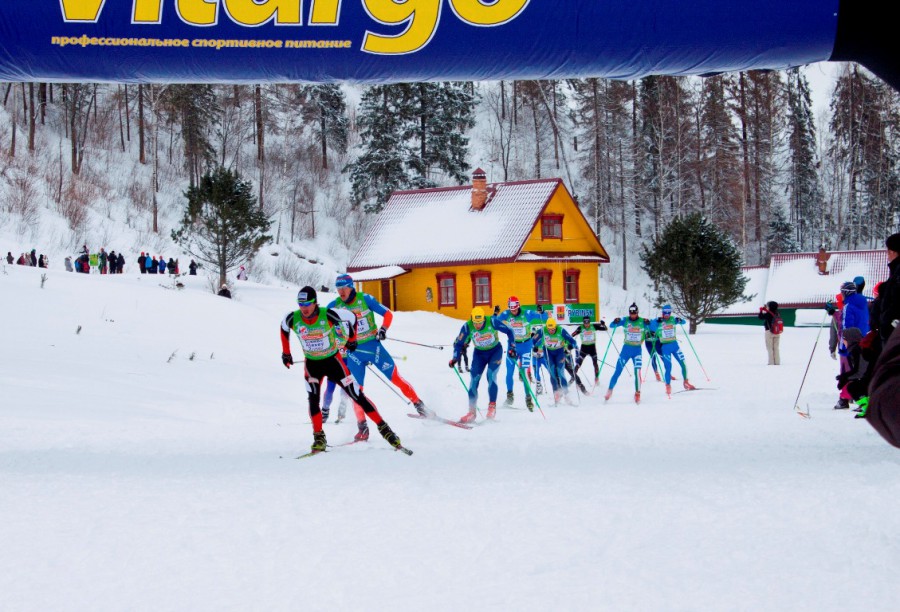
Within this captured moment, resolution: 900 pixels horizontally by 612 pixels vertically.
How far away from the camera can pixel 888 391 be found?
5.84 ft

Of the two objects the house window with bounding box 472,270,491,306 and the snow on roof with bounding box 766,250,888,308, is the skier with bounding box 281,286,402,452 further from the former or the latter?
the snow on roof with bounding box 766,250,888,308

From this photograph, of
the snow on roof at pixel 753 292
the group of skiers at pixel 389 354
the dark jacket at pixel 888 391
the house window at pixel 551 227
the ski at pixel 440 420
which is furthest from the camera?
the snow on roof at pixel 753 292

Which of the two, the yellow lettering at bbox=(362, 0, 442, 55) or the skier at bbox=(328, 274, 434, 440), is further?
the skier at bbox=(328, 274, 434, 440)

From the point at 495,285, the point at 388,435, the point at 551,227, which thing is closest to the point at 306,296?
the point at 388,435

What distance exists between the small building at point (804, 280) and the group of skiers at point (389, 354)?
25015mm

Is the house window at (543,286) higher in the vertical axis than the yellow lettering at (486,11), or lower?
lower

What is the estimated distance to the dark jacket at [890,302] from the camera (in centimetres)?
703

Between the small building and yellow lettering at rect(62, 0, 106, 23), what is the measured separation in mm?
34055

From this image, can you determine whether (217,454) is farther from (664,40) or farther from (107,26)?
(664,40)

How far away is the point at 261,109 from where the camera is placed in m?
51.8

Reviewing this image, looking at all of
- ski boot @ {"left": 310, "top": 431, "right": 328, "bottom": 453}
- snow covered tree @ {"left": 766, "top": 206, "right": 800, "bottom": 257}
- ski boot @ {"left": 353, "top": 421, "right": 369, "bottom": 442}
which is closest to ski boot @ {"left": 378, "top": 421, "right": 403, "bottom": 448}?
ski boot @ {"left": 310, "top": 431, "right": 328, "bottom": 453}

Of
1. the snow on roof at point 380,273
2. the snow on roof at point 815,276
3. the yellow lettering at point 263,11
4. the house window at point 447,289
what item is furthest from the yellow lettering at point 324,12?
the snow on roof at point 815,276

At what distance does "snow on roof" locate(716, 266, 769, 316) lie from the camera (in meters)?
40.5

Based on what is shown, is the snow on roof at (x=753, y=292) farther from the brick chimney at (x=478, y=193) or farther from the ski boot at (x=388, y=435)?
the ski boot at (x=388, y=435)
